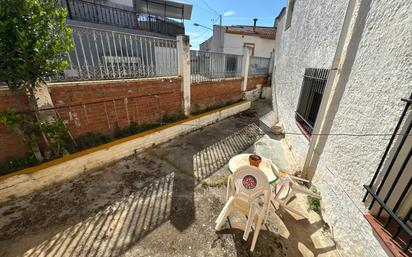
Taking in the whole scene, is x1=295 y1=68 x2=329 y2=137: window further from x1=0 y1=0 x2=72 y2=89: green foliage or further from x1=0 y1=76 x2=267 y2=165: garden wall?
x1=0 y1=0 x2=72 y2=89: green foliage

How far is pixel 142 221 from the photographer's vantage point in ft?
8.42

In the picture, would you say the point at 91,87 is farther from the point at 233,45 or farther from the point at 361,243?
the point at 233,45

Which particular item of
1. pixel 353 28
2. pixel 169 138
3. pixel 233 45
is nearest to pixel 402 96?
pixel 353 28

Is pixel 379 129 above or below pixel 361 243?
above

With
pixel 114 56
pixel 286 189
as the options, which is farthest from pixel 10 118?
pixel 286 189

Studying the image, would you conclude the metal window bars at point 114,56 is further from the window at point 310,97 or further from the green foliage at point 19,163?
the window at point 310,97

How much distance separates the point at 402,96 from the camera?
5.36 feet

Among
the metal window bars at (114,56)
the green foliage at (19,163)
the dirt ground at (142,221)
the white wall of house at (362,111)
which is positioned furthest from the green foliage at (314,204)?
the green foliage at (19,163)

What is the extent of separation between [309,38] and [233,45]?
1226 cm

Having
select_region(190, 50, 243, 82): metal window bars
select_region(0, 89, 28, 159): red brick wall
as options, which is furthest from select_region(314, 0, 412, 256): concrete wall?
select_region(0, 89, 28, 159): red brick wall

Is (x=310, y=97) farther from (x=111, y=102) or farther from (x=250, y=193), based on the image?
(x=111, y=102)

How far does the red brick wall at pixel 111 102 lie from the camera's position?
3.51 m

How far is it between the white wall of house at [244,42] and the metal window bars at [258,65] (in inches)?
181

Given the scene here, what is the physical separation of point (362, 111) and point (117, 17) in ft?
34.4
